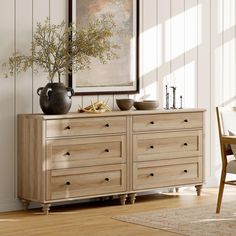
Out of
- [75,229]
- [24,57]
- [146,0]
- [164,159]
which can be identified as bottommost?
[75,229]

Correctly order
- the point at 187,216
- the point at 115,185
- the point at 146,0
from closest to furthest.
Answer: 1. the point at 187,216
2. the point at 115,185
3. the point at 146,0

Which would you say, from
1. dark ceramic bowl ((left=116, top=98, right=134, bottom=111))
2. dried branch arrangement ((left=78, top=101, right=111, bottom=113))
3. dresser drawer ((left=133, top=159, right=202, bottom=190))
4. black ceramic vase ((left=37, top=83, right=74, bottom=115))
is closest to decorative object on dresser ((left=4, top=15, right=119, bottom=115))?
black ceramic vase ((left=37, top=83, right=74, bottom=115))

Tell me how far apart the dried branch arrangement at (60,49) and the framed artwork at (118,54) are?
161mm

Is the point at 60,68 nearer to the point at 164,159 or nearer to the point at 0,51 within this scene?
the point at 0,51

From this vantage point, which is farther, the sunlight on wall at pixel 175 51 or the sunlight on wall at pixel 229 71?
the sunlight on wall at pixel 229 71

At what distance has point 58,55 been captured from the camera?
6652mm

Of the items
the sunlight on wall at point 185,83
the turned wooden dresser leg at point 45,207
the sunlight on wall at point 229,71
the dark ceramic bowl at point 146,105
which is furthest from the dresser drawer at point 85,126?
the sunlight on wall at point 229,71

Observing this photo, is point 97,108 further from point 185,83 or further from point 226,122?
point 185,83

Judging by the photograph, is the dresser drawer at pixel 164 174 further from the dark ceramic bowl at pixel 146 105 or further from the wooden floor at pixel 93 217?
the dark ceramic bowl at pixel 146 105

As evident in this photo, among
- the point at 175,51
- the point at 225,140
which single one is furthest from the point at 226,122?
the point at 175,51

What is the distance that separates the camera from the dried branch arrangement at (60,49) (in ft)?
21.7

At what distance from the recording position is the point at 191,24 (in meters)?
7.83

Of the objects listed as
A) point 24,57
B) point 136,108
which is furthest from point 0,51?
point 136,108

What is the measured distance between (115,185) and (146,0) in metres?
1.87
